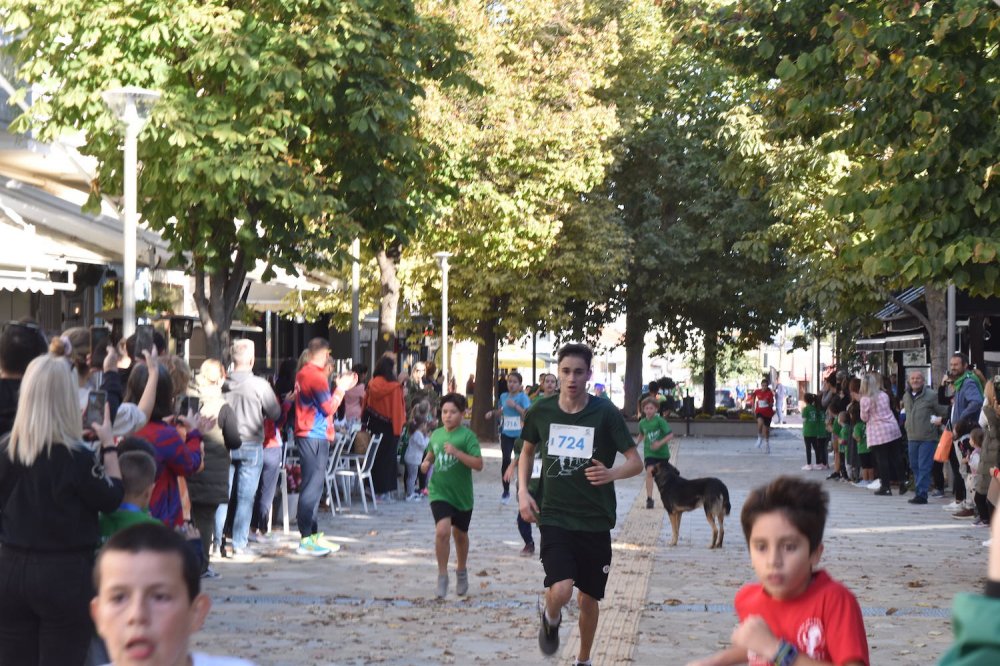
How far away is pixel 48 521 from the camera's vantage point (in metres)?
5.94

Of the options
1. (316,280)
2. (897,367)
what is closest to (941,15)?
(316,280)

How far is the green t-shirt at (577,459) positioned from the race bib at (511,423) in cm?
1271

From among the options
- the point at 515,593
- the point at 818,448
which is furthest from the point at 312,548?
the point at 818,448

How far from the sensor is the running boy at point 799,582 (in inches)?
162

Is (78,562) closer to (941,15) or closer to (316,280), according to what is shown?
(941,15)

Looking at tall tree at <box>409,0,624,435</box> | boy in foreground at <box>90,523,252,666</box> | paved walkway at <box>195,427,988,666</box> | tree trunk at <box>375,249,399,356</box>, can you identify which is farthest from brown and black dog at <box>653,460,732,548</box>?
tall tree at <box>409,0,624,435</box>

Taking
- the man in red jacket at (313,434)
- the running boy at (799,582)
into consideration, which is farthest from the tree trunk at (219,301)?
the running boy at (799,582)

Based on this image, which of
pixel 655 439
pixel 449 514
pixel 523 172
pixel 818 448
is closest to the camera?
pixel 449 514

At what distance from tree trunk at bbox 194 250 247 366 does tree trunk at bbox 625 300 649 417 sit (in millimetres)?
30334

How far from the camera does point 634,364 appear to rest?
162ft

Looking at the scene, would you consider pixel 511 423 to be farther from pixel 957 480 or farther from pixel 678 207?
pixel 678 207

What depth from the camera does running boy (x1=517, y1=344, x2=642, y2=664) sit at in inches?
334

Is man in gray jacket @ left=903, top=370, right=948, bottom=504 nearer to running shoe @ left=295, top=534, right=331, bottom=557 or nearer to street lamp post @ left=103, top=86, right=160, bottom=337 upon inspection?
running shoe @ left=295, top=534, right=331, bottom=557

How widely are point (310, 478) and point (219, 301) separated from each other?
5.00 metres
